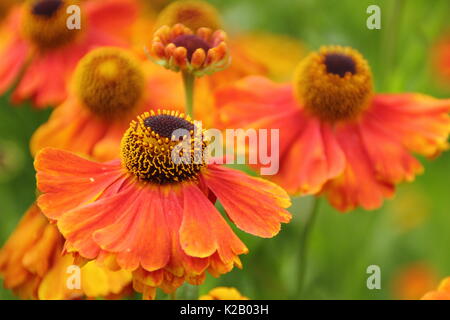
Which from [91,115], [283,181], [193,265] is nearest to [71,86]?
[91,115]

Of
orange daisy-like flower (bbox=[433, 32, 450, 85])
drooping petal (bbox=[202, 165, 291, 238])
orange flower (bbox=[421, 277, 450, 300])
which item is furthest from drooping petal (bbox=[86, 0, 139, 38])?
orange daisy-like flower (bbox=[433, 32, 450, 85])

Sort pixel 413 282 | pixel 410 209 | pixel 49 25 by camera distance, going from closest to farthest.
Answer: pixel 49 25 < pixel 413 282 < pixel 410 209

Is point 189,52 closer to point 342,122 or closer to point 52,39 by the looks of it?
point 342,122

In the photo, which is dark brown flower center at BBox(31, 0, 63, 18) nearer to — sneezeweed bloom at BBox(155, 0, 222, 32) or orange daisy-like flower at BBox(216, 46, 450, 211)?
sneezeweed bloom at BBox(155, 0, 222, 32)

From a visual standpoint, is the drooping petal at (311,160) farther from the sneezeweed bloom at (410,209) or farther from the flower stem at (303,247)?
the sneezeweed bloom at (410,209)

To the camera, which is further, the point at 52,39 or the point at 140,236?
the point at 52,39

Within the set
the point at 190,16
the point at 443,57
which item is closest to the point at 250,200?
the point at 190,16

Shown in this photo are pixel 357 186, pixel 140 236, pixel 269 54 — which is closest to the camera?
pixel 140 236
